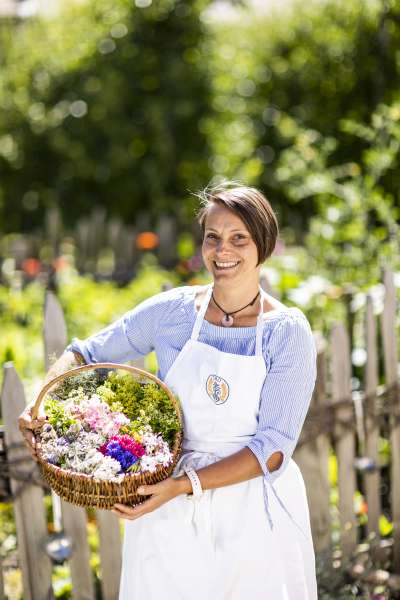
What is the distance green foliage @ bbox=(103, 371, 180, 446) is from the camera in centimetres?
208

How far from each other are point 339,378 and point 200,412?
116 centimetres

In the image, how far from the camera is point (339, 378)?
3.14m

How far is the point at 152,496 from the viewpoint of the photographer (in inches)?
77.2

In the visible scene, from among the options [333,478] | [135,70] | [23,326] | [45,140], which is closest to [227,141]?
[135,70]

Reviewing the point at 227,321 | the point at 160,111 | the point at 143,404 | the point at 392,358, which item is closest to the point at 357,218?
the point at 392,358

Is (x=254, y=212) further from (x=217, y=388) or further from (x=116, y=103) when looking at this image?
(x=116, y=103)

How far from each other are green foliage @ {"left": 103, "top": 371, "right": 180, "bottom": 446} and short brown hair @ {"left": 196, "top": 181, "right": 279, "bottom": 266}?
51cm

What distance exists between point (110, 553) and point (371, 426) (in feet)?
4.27

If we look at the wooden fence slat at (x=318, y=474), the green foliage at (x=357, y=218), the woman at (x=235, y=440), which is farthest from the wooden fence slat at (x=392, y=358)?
the woman at (x=235, y=440)

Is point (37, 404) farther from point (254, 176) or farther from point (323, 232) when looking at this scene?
point (254, 176)

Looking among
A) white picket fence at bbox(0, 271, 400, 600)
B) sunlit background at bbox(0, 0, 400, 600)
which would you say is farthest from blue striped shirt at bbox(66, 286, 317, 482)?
sunlit background at bbox(0, 0, 400, 600)

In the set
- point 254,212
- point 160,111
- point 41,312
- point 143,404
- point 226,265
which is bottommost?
point 143,404

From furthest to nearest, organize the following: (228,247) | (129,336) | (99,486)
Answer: (129,336), (228,247), (99,486)

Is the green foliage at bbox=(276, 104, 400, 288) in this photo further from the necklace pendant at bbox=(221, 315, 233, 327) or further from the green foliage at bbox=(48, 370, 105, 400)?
the green foliage at bbox=(48, 370, 105, 400)
